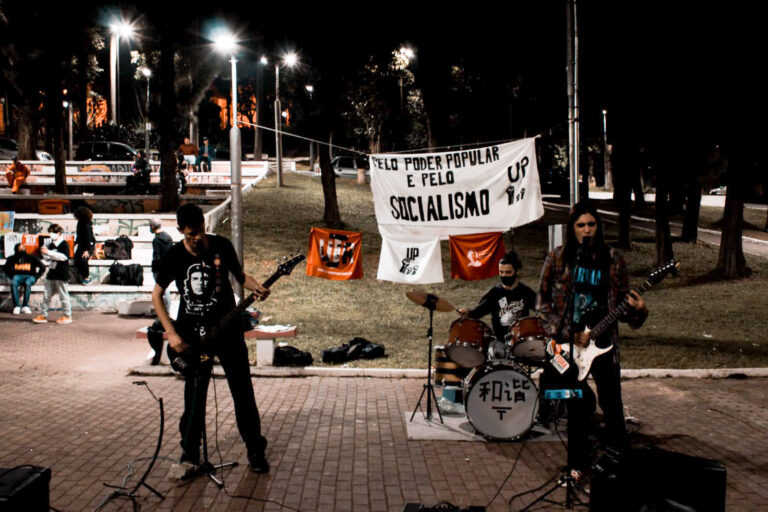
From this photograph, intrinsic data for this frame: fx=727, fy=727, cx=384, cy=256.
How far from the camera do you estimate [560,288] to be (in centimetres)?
572

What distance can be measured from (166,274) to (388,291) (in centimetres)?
1163

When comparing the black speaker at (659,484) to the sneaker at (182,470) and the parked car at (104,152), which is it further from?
the parked car at (104,152)

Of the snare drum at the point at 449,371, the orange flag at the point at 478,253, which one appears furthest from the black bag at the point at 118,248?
the snare drum at the point at 449,371

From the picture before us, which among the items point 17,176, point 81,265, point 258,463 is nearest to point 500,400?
point 258,463

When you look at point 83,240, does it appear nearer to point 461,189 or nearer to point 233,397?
point 461,189

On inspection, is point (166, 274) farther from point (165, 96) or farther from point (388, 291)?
point (165, 96)

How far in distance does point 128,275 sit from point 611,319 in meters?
13.8

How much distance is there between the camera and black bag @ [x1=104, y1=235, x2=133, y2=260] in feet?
59.4

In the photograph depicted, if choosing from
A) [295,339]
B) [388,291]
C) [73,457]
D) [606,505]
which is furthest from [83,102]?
[606,505]

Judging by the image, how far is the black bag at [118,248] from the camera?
59.4 ft

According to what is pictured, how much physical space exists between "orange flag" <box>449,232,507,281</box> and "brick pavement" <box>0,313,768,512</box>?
1.86m

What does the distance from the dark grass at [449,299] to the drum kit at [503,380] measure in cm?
332

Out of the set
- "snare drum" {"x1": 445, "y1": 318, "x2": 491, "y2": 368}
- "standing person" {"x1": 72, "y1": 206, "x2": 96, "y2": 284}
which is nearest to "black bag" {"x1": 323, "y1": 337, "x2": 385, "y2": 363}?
"snare drum" {"x1": 445, "y1": 318, "x2": 491, "y2": 368}

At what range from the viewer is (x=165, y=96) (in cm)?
2147
